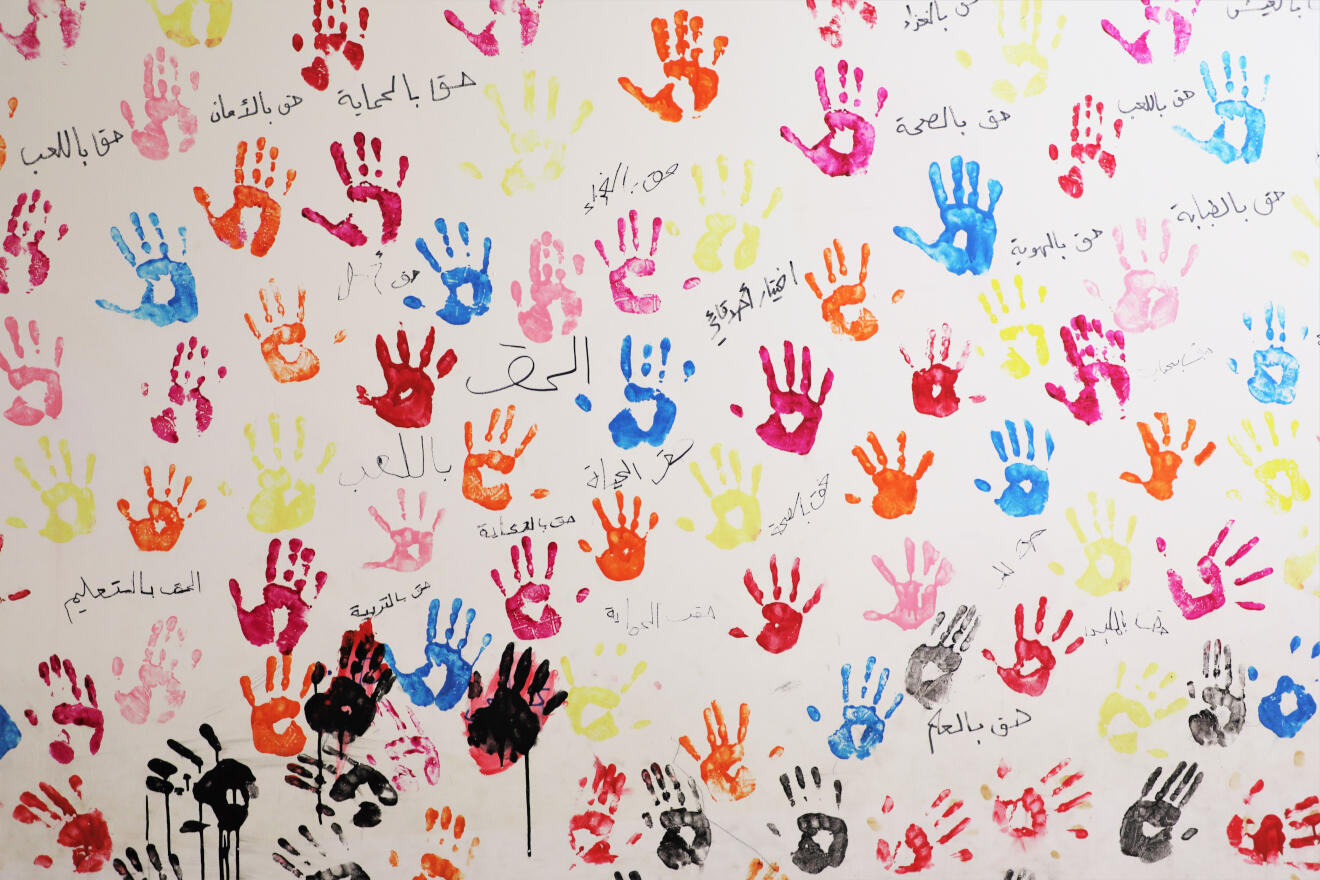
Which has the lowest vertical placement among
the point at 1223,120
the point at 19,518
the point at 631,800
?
the point at 631,800

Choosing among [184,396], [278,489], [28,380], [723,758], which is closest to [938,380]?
[723,758]

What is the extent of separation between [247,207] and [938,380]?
113 cm

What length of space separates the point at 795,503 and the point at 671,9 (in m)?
0.82

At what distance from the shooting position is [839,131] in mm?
1534

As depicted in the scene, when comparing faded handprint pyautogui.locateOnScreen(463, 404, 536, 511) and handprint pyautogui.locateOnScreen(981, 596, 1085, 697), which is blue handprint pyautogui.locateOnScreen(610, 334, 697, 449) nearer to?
faded handprint pyautogui.locateOnScreen(463, 404, 536, 511)

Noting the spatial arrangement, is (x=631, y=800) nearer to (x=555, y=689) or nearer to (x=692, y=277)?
(x=555, y=689)

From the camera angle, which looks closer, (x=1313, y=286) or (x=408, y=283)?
(x=408, y=283)

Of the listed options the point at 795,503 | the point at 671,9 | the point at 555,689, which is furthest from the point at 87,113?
the point at 795,503

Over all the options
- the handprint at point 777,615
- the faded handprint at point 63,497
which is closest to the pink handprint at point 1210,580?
the handprint at point 777,615

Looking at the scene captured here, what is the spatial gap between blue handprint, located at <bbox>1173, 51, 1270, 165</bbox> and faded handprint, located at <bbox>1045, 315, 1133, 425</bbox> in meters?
0.35

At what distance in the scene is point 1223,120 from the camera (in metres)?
1.58

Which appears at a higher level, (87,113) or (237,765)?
(87,113)

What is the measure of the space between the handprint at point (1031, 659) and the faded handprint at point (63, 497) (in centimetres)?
145

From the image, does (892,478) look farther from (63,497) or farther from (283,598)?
(63,497)
